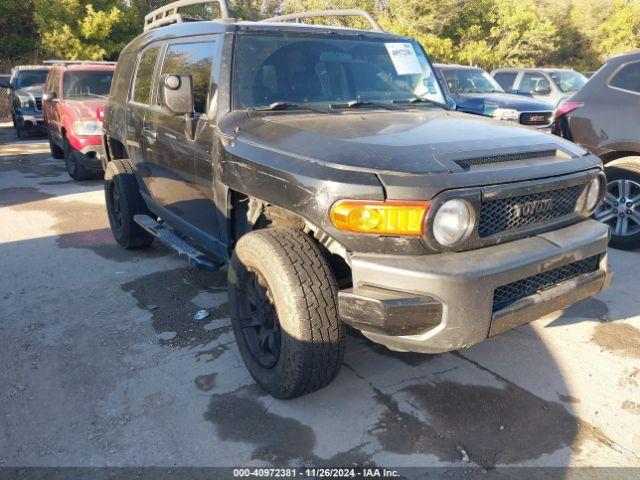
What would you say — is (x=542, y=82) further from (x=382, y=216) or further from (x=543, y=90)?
(x=382, y=216)

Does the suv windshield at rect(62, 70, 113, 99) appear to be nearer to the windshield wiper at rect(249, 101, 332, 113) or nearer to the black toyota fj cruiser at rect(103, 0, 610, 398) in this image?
the black toyota fj cruiser at rect(103, 0, 610, 398)

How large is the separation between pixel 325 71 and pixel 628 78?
135 inches

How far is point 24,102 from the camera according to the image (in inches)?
569

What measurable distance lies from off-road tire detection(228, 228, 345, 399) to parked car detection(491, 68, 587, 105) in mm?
11870

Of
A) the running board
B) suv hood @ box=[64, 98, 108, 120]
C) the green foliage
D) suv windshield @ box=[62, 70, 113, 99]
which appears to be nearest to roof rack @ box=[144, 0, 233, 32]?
the running board

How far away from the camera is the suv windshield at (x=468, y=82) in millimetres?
10867

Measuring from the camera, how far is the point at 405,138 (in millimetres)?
2676

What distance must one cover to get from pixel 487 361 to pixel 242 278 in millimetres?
1593

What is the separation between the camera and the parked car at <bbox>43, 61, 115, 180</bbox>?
27.9ft

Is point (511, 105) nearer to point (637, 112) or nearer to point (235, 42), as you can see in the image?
point (637, 112)

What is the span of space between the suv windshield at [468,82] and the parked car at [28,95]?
423 inches

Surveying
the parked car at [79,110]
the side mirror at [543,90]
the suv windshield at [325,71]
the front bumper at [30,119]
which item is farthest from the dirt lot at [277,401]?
the front bumper at [30,119]

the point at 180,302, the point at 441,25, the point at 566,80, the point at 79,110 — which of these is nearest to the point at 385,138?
the point at 180,302

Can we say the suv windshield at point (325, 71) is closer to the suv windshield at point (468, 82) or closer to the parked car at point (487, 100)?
the parked car at point (487, 100)
